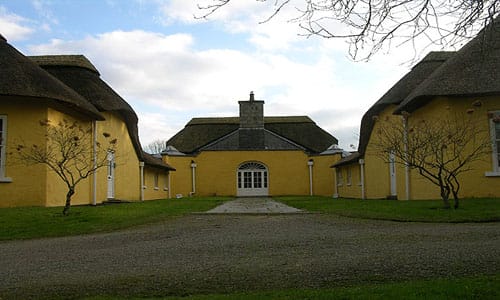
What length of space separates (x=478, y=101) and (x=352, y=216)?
6005 mm

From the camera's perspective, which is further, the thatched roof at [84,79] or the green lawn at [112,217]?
the thatched roof at [84,79]

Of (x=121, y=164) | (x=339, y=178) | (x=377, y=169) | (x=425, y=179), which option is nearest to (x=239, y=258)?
(x=425, y=179)

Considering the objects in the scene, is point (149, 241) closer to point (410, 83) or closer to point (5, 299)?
point (5, 299)

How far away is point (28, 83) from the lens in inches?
574

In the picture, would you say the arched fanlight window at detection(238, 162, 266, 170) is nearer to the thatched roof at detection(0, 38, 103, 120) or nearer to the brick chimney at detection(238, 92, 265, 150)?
the brick chimney at detection(238, 92, 265, 150)

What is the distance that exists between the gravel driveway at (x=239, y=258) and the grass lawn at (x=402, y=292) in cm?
33

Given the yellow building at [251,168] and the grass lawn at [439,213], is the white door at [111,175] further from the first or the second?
the yellow building at [251,168]

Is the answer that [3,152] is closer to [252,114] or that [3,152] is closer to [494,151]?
[494,151]

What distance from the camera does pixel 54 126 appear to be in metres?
15.7

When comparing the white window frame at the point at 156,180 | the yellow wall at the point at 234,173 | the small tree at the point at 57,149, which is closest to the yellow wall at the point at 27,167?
the small tree at the point at 57,149

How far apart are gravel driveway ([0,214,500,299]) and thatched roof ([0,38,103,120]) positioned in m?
6.33

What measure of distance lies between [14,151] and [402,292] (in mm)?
13542

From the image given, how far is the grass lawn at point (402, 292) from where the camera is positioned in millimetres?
4473

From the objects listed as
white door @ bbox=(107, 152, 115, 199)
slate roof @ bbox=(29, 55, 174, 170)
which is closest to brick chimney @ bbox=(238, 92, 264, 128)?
slate roof @ bbox=(29, 55, 174, 170)
